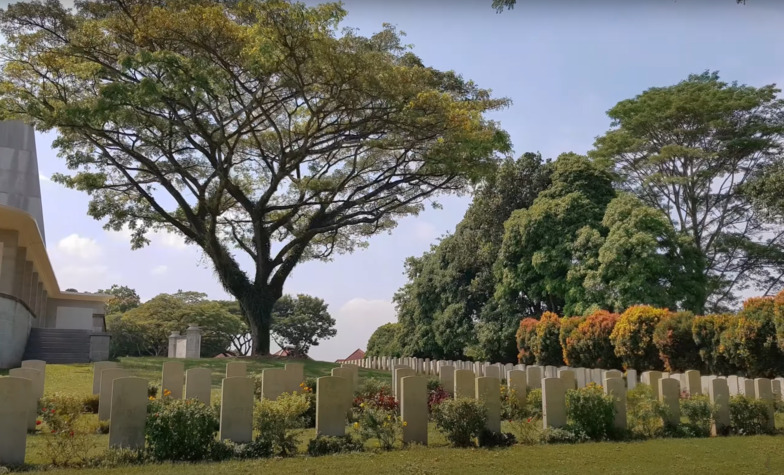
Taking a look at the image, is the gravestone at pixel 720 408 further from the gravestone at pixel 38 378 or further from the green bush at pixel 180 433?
the gravestone at pixel 38 378

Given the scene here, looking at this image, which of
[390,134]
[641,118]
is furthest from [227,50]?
[641,118]

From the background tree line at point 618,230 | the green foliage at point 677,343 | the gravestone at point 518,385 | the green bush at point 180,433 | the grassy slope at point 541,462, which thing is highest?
the background tree line at point 618,230

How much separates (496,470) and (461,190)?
65.5 feet

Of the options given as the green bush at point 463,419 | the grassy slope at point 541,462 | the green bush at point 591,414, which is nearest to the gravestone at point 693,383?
the grassy slope at point 541,462

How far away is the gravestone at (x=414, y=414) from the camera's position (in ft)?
28.8

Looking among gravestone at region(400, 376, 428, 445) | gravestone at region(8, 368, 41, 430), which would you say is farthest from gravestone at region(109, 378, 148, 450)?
gravestone at region(400, 376, 428, 445)

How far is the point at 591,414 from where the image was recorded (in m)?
9.52

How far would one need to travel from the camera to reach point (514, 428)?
395 inches

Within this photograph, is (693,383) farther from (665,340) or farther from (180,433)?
(180,433)

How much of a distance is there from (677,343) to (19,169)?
115 feet

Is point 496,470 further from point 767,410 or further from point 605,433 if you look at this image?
point 767,410

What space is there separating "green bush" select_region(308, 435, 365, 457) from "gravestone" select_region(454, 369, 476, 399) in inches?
78.2

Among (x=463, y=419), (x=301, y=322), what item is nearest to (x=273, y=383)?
(x=463, y=419)

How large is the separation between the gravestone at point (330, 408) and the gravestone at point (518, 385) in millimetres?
4194
